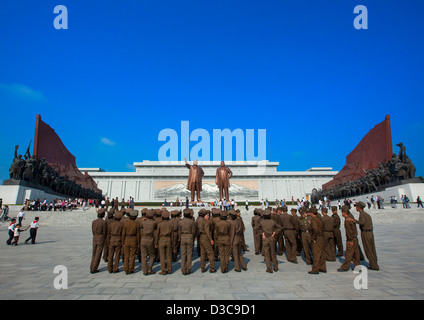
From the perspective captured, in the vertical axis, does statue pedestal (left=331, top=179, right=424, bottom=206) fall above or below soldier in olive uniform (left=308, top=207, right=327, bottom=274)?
above

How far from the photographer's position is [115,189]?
4866cm

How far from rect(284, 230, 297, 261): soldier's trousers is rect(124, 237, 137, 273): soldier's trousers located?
360 centimetres

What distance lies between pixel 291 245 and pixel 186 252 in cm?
273

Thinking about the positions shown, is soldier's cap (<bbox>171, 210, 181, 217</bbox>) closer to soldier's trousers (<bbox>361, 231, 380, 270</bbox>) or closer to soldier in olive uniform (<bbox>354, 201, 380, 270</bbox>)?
soldier in olive uniform (<bbox>354, 201, 380, 270</bbox>)

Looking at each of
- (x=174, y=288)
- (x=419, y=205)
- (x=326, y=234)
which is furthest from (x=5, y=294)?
(x=419, y=205)

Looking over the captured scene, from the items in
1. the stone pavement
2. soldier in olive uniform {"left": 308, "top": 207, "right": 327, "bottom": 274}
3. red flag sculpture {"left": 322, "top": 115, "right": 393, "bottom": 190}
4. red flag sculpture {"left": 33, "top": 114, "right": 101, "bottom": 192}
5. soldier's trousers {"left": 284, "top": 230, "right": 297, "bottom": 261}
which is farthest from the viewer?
red flag sculpture {"left": 322, "top": 115, "right": 393, "bottom": 190}

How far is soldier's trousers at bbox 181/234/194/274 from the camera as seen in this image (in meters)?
4.84

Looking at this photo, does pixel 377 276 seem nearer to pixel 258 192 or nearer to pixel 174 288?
→ pixel 174 288

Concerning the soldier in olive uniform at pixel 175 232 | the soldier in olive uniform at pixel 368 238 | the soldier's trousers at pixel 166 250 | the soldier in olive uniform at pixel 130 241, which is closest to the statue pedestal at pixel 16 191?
the soldier in olive uniform at pixel 175 232

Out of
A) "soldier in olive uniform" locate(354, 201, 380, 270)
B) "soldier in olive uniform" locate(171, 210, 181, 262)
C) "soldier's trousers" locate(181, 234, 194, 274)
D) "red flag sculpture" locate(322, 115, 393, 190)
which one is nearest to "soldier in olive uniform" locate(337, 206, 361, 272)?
"soldier in olive uniform" locate(354, 201, 380, 270)

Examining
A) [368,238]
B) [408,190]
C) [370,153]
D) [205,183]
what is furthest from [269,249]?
[205,183]

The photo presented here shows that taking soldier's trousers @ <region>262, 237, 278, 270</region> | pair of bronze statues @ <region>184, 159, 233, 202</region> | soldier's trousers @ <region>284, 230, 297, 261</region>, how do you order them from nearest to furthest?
soldier's trousers @ <region>262, 237, 278, 270</region> → soldier's trousers @ <region>284, 230, 297, 261</region> → pair of bronze statues @ <region>184, 159, 233, 202</region>

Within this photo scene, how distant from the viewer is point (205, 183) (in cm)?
4578

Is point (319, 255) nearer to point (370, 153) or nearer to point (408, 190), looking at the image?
point (408, 190)
